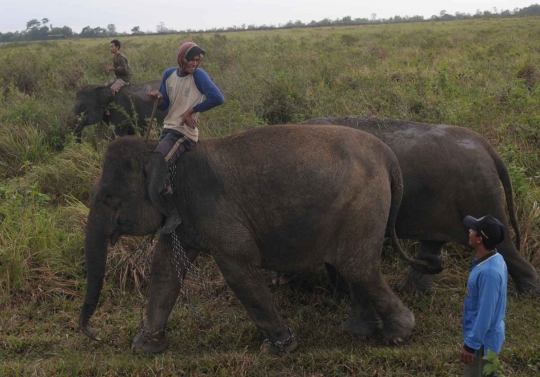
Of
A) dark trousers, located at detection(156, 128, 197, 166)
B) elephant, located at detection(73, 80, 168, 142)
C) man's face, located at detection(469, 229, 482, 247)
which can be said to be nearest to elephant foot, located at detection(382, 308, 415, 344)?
man's face, located at detection(469, 229, 482, 247)

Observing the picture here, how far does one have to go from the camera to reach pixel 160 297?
4875 millimetres

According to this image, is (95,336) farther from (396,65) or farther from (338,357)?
(396,65)

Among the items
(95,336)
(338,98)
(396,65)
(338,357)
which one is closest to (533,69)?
(396,65)

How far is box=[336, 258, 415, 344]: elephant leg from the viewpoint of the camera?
14.6 feet

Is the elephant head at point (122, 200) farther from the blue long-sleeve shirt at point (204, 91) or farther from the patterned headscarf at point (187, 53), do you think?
the patterned headscarf at point (187, 53)

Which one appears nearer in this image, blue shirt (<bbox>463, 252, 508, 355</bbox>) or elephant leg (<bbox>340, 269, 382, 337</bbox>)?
blue shirt (<bbox>463, 252, 508, 355</bbox>)

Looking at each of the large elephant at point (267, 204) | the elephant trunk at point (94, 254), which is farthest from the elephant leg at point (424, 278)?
the elephant trunk at point (94, 254)

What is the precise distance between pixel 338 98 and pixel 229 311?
5.10 metres

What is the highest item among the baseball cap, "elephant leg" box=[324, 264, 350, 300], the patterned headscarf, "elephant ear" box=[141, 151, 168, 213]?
the patterned headscarf

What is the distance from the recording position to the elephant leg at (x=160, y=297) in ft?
15.8

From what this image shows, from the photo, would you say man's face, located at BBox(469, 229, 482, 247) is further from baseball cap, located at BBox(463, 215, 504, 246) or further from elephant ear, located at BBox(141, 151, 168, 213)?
elephant ear, located at BBox(141, 151, 168, 213)

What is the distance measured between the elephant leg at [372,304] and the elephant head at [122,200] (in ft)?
4.96

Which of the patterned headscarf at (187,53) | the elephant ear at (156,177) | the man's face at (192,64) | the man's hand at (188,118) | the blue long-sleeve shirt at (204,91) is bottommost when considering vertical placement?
→ the elephant ear at (156,177)

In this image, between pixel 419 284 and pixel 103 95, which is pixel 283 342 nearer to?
pixel 419 284
